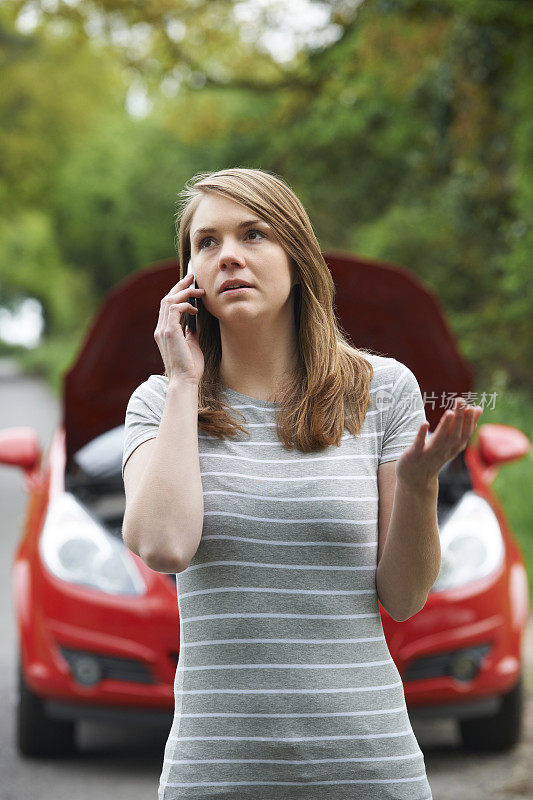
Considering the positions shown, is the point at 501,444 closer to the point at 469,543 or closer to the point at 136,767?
the point at 469,543

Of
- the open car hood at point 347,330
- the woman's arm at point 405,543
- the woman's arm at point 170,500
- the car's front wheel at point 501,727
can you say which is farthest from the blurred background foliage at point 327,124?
the car's front wheel at point 501,727

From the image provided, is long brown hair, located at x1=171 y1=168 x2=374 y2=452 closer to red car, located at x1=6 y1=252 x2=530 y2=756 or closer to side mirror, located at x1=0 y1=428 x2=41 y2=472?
red car, located at x1=6 y1=252 x2=530 y2=756

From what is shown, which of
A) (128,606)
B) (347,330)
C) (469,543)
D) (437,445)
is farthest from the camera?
(469,543)

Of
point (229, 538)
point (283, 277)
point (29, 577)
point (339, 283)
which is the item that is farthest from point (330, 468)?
point (29, 577)

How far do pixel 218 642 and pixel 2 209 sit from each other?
23.8 m

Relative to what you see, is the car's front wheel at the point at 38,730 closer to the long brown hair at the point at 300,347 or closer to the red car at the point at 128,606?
the red car at the point at 128,606

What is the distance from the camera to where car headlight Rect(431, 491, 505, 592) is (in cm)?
431

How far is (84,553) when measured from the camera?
436cm

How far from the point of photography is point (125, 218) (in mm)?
30000

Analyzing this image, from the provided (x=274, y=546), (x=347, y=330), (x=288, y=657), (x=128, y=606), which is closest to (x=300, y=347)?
(x=274, y=546)

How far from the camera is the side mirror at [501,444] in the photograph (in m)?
4.21

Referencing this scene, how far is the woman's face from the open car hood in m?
0.69

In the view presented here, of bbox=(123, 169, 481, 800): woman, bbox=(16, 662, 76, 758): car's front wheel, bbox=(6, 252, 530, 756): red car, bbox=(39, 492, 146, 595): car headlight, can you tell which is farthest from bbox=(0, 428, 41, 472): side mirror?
bbox=(123, 169, 481, 800): woman

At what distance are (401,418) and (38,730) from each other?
3.17m
